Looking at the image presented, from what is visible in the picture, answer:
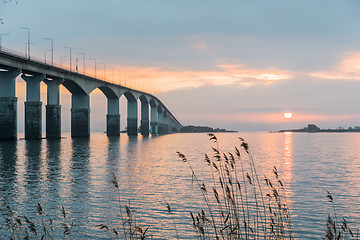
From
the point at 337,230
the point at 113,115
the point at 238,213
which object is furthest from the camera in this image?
the point at 113,115

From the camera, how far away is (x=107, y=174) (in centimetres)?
2514

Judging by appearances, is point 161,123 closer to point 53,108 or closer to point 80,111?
point 80,111

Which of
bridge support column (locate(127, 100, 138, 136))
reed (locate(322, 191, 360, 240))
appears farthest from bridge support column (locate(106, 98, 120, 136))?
reed (locate(322, 191, 360, 240))

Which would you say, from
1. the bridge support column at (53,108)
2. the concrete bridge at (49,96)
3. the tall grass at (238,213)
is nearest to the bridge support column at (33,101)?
the concrete bridge at (49,96)

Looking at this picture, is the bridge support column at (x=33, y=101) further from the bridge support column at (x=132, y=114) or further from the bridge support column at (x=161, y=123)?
the bridge support column at (x=161, y=123)

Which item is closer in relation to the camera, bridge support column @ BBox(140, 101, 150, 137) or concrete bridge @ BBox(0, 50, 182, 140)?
concrete bridge @ BBox(0, 50, 182, 140)

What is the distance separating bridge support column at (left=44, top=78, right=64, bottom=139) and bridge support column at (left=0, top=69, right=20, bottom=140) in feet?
50.8

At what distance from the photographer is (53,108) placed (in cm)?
8206

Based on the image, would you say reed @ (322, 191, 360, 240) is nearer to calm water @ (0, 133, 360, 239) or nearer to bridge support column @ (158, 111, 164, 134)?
calm water @ (0, 133, 360, 239)

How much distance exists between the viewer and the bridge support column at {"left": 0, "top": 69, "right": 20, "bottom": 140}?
65625 mm

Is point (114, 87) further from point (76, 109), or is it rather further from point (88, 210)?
point (88, 210)

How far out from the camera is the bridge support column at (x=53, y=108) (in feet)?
269

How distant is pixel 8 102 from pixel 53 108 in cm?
1650

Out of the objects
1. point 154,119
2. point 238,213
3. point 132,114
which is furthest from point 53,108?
point 154,119
